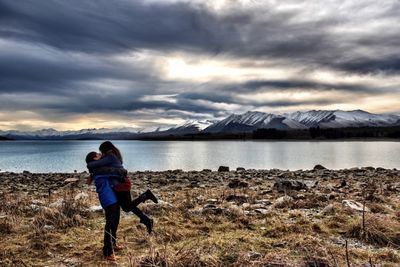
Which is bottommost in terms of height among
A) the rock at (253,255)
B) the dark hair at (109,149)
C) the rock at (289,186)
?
the rock at (289,186)

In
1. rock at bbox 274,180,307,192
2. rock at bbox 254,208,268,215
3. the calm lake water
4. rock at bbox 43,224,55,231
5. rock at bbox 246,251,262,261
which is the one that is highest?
rock at bbox 246,251,262,261

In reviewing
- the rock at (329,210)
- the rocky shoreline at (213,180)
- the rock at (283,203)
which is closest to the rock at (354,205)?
the rock at (329,210)

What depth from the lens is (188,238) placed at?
8.53m

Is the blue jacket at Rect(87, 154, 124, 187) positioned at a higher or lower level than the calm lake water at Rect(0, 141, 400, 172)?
higher

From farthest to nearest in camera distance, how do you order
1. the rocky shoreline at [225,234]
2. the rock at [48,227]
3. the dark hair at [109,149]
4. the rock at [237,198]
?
the rock at [237,198]
the rock at [48,227]
the dark hair at [109,149]
the rocky shoreline at [225,234]

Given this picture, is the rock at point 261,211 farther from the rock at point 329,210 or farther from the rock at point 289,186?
the rock at point 289,186

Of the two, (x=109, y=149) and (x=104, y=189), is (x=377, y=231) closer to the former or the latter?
(x=104, y=189)

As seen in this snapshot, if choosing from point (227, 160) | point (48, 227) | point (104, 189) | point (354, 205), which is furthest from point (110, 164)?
point (227, 160)

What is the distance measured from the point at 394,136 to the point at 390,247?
194m

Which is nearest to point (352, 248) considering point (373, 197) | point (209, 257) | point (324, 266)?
point (324, 266)

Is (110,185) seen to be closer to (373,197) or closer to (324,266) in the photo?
(324,266)

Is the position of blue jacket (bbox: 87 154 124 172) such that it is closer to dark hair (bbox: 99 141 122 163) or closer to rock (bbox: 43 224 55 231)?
dark hair (bbox: 99 141 122 163)

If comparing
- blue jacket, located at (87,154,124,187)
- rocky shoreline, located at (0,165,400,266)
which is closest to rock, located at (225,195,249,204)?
rocky shoreline, located at (0,165,400,266)

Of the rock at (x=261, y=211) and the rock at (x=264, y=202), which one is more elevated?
the rock at (x=261, y=211)
